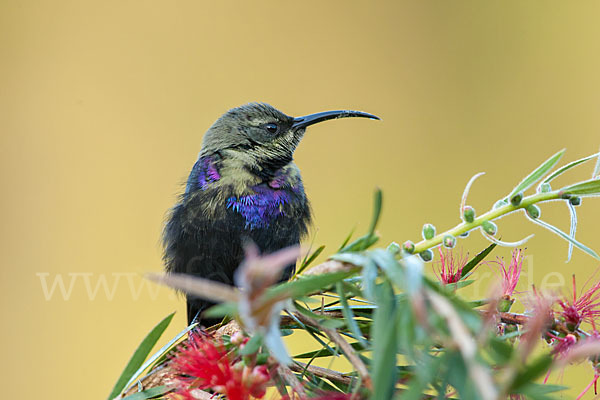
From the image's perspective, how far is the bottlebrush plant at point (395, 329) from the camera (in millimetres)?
300

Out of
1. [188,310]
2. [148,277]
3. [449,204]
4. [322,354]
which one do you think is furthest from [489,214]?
[449,204]

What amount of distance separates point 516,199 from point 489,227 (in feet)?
0.12

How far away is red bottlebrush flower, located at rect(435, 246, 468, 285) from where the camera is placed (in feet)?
2.07

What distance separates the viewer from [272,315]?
1.10 ft

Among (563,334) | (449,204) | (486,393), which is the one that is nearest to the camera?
(486,393)

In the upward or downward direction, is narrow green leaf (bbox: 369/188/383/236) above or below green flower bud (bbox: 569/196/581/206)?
above

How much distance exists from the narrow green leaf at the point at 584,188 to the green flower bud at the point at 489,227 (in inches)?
2.7

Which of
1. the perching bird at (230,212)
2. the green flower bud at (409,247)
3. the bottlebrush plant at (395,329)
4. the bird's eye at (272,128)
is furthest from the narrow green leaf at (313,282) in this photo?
the bird's eye at (272,128)

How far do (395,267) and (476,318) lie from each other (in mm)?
64

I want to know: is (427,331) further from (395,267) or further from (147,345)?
(147,345)

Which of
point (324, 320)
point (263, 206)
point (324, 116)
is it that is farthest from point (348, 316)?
point (324, 116)

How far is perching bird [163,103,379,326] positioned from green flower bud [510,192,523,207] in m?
0.78

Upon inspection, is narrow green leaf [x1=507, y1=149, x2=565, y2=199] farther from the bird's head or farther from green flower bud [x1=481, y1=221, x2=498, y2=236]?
the bird's head

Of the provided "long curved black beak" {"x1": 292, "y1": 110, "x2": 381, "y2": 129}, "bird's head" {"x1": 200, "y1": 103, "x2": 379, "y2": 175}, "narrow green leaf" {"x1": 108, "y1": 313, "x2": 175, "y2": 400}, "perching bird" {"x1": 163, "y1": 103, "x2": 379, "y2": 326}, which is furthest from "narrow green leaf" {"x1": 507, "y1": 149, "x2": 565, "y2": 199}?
"long curved black beak" {"x1": 292, "y1": 110, "x2": 381, "y2": 129}
